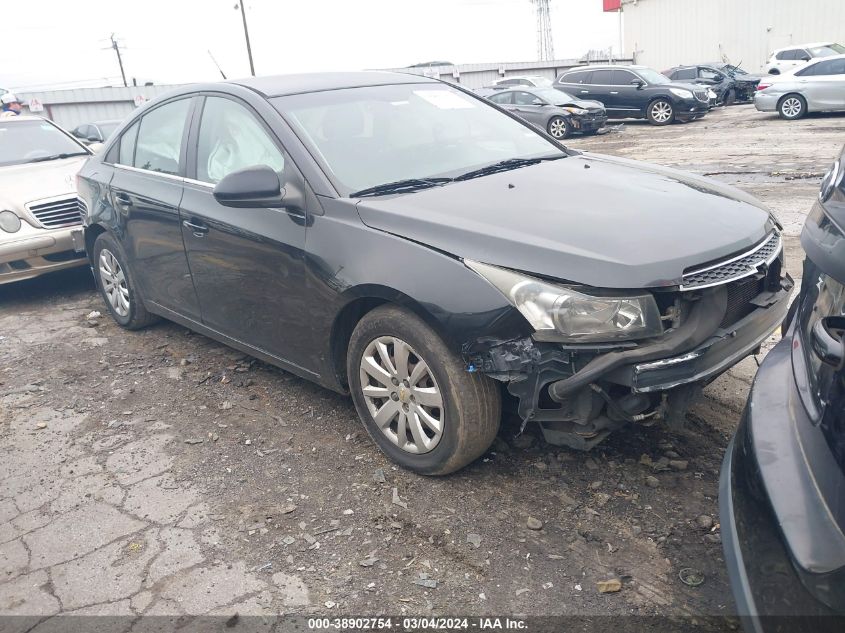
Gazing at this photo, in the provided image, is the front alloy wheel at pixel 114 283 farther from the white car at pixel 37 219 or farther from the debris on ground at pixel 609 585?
the debris on ground at pixel 609 585

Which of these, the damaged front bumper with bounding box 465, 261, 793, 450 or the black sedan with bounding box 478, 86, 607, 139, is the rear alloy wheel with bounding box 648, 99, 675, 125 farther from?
the damaged front bumper with bounding box 465, 261, 793, 450

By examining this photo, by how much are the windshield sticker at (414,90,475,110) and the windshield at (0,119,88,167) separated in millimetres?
5156

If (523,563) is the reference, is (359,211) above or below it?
above

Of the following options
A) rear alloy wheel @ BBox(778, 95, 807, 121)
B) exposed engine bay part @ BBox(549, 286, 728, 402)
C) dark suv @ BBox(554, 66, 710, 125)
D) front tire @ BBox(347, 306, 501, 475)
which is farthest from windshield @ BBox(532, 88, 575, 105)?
exposed engine bay part @ BBox(549, 286, 728, 402)

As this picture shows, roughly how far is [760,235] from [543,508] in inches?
56.9

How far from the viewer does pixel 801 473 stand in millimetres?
1679

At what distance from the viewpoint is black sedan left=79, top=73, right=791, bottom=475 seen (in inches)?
106

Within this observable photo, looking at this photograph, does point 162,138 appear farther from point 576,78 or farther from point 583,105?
point 576,78

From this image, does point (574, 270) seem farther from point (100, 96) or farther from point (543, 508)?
point (100, 96)

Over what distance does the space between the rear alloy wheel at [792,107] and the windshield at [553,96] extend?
5191mm

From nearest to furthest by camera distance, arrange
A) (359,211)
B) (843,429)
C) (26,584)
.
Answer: (843,429) → (26,584) → (359,211)

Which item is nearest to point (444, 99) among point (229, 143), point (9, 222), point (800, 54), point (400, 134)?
point (400, 134)

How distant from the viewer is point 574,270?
2672mm

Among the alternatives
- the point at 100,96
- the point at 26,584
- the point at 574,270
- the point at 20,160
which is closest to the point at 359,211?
the point at 574,270
